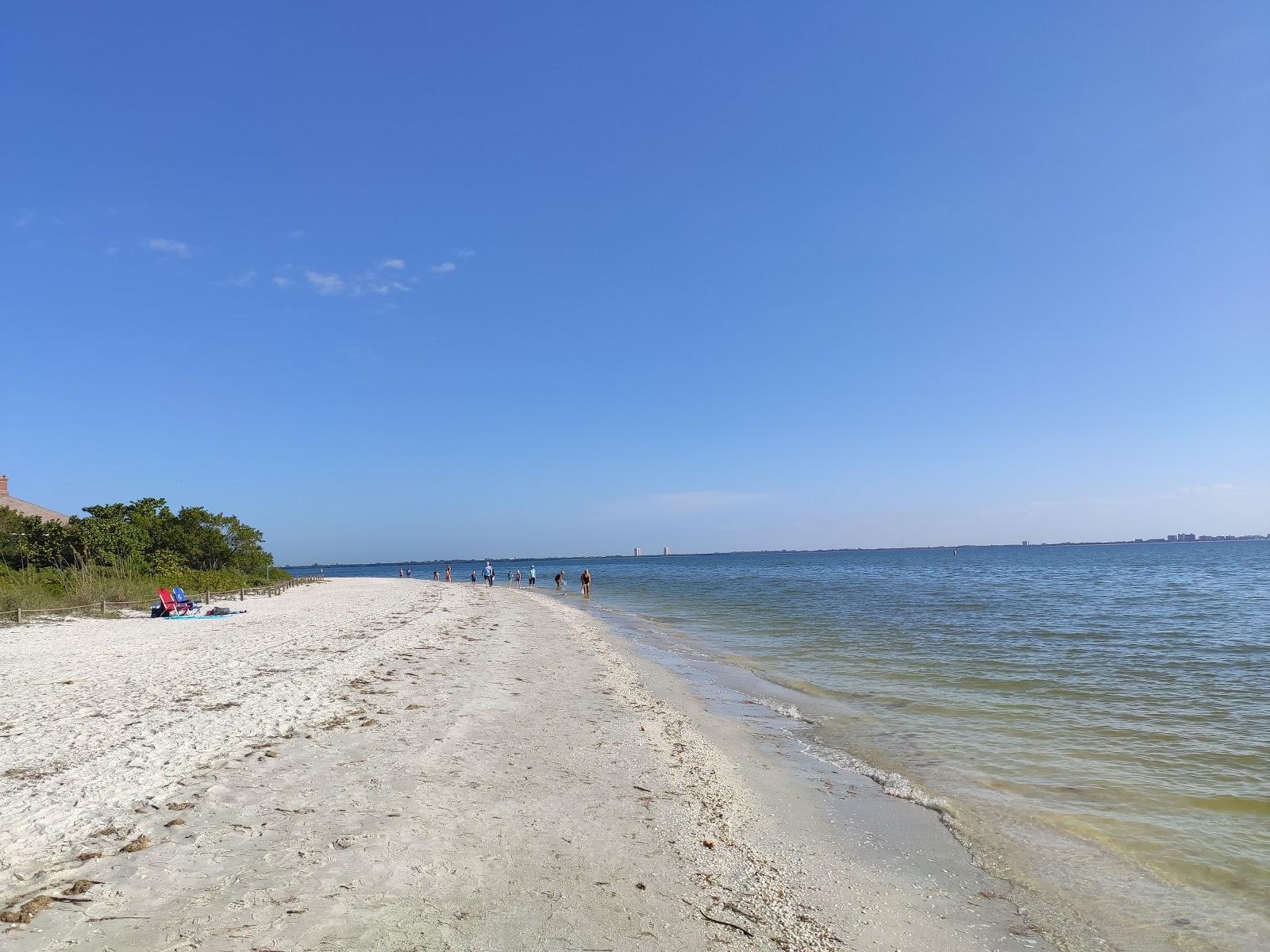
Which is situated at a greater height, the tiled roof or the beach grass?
the tiled roof

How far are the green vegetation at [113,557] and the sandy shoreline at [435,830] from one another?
15242mm

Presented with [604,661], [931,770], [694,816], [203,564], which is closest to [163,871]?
[694,816]

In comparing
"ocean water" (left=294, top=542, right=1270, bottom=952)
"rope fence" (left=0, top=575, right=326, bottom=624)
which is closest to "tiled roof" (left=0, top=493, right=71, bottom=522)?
"rope fence" (left=0, top=575, right=326, bottom=624)

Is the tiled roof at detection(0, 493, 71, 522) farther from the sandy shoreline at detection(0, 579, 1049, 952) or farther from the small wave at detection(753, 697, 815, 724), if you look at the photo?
the small wave at detection(753, 697, 815, 724)

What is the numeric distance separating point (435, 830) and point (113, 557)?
105ft

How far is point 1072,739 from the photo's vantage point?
9672 mm

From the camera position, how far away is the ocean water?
5.35 meters

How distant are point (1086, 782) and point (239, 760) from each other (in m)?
9.55

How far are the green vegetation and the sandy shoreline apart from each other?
15.2 metres

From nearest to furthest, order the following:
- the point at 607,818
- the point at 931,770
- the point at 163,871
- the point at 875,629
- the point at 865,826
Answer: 1. the point at 163,871
2. the point at 607,818
3. the point at 865,826
4. the point at 931,770
5. the point at 875,629

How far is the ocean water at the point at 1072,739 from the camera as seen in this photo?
17.6 feet

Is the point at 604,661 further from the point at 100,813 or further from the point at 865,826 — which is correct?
the point at 100,813

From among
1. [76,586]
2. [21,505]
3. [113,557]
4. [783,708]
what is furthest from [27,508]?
[783,708]

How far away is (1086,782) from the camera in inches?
310
